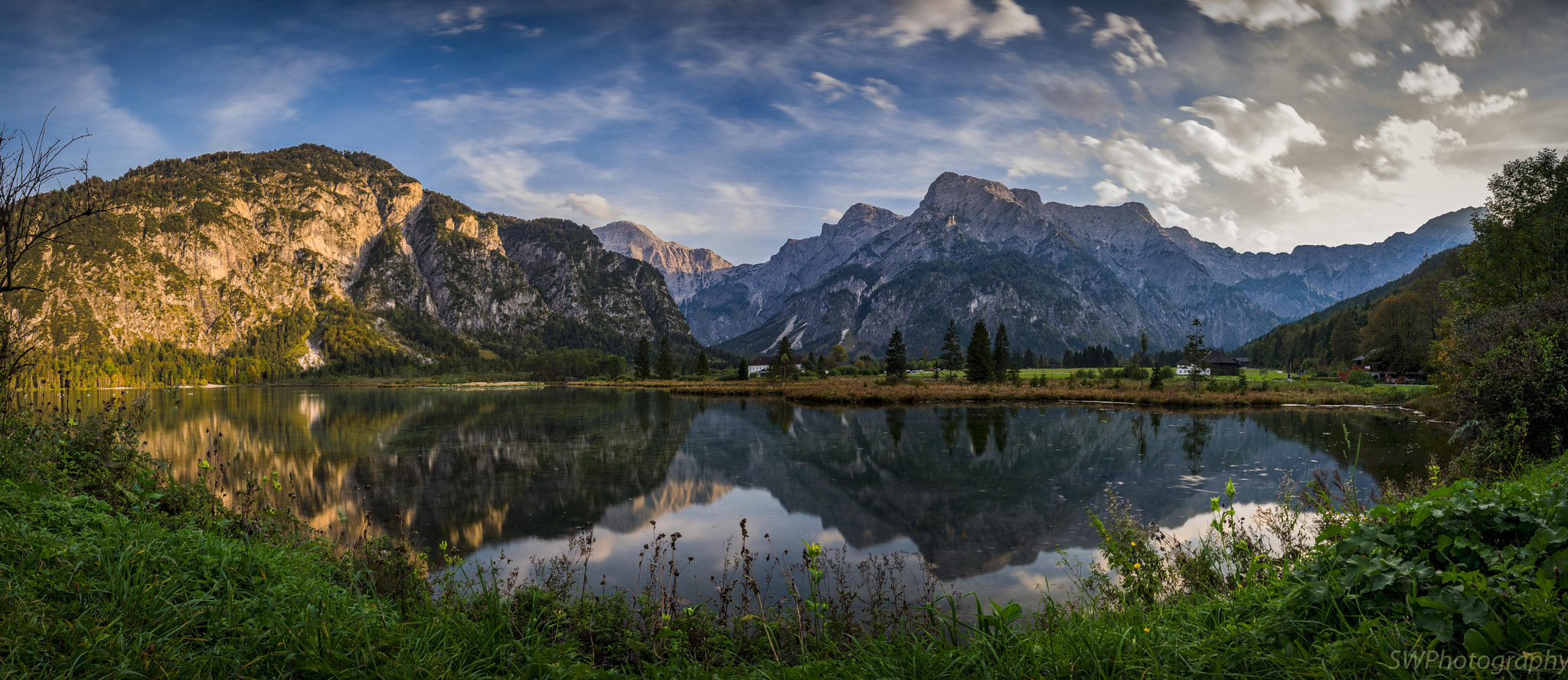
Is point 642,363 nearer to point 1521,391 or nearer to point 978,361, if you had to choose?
point 978,361

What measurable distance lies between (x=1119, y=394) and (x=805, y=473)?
4337 centimetres

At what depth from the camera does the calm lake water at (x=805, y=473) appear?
1252 cm

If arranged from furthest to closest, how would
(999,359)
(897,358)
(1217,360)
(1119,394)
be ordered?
(1217,360) < (897,358) < (999,359) < (1119,394)

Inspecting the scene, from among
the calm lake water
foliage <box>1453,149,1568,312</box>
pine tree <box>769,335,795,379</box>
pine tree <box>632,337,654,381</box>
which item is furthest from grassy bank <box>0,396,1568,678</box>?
pine tree <box>632,337,654,381</box>

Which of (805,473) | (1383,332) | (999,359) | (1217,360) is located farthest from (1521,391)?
(1217,360)

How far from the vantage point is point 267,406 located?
58406 mm

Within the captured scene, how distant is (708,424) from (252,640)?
112 feet

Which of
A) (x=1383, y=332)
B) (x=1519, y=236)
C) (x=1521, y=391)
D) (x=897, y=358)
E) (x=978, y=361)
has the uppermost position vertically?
(x=1519, y=236)

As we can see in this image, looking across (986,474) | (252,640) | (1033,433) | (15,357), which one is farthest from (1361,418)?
(15,357)

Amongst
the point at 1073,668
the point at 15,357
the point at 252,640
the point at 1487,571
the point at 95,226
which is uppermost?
the point at 95,226

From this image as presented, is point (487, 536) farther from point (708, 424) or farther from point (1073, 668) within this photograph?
point (708, 424)

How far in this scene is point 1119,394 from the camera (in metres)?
53.3

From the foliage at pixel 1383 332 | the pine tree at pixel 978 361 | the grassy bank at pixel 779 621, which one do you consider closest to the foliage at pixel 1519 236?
the foliage at pixel 1383 332

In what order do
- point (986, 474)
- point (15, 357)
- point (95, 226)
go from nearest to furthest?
point (15, 357), point (986, 474), point (95, 226)
